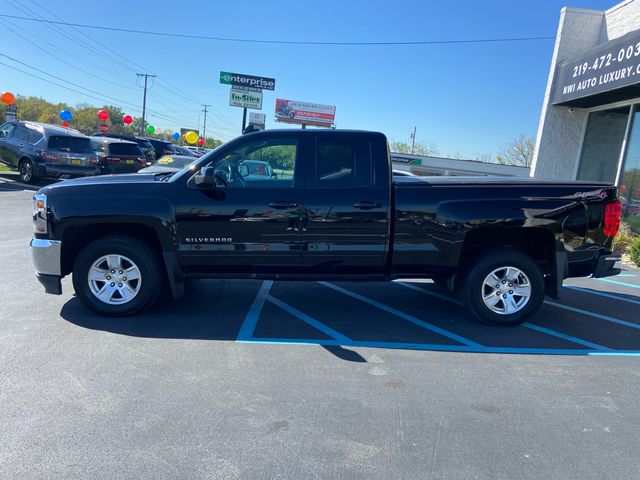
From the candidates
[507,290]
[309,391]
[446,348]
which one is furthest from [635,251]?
[309,391]

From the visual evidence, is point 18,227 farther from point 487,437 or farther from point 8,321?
point 487,437

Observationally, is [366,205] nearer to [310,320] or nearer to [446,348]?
[310,320]

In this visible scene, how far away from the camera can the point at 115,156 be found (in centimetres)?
1764

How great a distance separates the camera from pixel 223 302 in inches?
223

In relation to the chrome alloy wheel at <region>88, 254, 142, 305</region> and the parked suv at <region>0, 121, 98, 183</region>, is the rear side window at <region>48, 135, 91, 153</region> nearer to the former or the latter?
the parked suv at <region>0, 121, 98, 183</region>

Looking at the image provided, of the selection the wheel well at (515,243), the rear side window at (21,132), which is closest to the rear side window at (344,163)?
the wheel well at (515,243)

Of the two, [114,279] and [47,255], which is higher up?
[47,255]

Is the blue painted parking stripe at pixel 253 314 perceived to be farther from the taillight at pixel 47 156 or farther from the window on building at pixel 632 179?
the taillight at pixel 47 156

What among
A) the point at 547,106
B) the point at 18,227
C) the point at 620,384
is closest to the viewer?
the point at 620,384

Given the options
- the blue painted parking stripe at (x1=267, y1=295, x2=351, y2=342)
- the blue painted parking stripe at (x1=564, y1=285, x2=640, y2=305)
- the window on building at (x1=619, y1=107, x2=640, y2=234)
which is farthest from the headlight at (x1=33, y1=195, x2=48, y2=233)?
the window on building at (x1=619, y1=107, x2=640, y2=234)

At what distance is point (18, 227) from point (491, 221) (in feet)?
29.7

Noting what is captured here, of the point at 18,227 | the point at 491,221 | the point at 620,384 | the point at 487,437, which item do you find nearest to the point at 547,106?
the point at 491,221

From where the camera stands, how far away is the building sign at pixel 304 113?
5359cm

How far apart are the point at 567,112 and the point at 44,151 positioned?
15.9 metres
